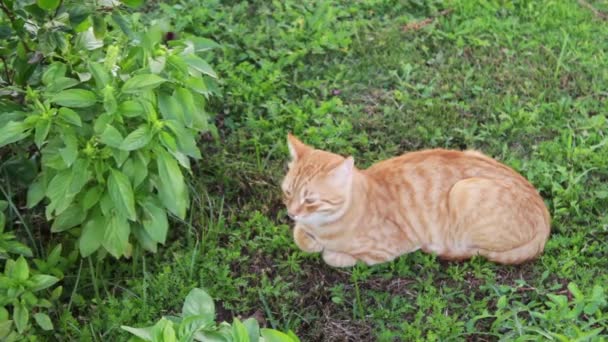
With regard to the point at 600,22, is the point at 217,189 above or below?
below

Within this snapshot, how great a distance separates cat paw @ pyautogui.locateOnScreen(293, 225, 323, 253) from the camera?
4.24 m

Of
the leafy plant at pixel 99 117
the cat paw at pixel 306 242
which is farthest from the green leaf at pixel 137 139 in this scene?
the cat paw at pixel 306 242

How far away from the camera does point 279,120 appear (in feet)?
16.8

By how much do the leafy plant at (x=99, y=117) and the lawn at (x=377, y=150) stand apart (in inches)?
17.1

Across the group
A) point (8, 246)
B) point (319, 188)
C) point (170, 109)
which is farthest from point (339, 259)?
point (8, 246)

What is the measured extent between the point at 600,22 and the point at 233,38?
292 cm

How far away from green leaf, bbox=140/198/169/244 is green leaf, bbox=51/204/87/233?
301 mm

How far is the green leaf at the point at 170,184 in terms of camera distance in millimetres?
3625

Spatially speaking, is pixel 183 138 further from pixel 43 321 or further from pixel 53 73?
pixel 43 321

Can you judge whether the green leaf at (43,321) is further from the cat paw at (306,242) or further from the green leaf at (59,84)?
the cat paw at (306,242)

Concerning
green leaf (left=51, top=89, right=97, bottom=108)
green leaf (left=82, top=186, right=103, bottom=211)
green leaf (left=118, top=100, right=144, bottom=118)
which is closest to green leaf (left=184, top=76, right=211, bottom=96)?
green leaf (left=118, top=100, right=144, bottom=118)

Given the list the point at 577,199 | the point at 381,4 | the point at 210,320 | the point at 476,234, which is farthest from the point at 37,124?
the point at 381,4

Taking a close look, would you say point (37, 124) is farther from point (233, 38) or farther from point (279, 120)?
point (233, 38)

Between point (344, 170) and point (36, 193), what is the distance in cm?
153
